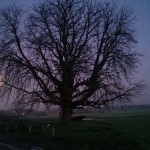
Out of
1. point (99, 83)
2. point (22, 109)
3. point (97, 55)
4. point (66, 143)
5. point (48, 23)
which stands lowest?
point (66, 143)

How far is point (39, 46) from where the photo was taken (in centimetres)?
3775

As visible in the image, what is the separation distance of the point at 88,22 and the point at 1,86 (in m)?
11.6

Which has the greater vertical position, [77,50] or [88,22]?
[88,22]

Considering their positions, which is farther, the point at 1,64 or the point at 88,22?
the point at 88,22

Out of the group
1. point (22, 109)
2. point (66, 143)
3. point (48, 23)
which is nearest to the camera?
point (66, 143)

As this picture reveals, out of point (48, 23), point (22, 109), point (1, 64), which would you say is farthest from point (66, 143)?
point (48, 23)

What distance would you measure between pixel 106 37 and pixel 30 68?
8.75 metres

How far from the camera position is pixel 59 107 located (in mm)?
41125

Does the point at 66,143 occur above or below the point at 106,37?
below

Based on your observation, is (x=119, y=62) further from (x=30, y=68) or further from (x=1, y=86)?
(x=1, y=86)

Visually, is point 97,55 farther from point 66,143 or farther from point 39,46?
point 66,143

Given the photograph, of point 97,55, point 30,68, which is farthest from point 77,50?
point 30,68

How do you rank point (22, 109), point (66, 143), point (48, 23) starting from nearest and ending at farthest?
point (66, 143), point (22, 109), point (48, 23)

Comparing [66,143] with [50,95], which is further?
[50,95]
